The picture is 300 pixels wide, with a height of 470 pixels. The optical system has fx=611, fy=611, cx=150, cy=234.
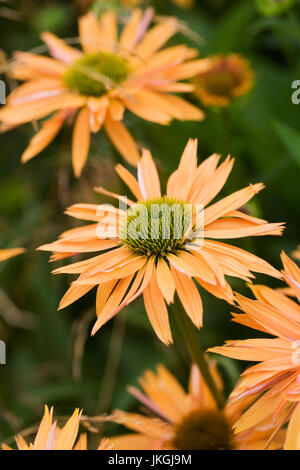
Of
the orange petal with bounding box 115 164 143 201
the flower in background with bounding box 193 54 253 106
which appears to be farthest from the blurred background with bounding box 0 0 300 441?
the orange petal with bounding box 115 164 143 201

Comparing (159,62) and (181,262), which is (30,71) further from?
(181,262)

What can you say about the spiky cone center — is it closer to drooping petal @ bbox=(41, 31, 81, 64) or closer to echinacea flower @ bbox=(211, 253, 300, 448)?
drooping petal @ bbox=(41, 31, 81, 64)

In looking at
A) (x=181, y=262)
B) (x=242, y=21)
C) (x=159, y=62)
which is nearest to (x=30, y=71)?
(x=159, y=62)

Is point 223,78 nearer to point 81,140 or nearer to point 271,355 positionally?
point 81,140

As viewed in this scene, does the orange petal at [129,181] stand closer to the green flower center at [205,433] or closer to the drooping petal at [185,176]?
the drooping petal at [185,176]

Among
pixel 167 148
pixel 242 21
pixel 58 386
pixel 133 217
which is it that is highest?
pixel 242 21

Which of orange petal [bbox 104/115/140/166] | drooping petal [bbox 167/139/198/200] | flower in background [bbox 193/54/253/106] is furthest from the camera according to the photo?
flower in background [bbox 193/54/253/106]
